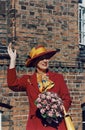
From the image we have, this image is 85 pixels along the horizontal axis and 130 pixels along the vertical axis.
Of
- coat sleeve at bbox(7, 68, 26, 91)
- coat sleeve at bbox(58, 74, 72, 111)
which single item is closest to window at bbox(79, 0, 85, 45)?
coat sleeve at bbox(58, 74, 72, 111)

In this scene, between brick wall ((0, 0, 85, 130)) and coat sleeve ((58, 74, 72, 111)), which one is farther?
brick wall ((0, 0, 85, 130))

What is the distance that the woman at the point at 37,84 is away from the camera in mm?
5102

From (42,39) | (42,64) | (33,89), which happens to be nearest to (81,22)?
(42,39)

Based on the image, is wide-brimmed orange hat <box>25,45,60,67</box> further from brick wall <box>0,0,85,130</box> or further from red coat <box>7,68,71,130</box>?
brick wall <box>0,0,85,130</box>

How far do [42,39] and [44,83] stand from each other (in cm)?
354

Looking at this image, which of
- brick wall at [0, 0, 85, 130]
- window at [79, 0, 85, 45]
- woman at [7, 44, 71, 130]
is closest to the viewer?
woman at [7, 44, 71, 130]

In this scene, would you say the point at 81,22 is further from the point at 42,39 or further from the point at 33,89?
the point at 33,89

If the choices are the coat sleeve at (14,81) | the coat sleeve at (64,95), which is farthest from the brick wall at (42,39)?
the coat sleeve at (64,95)

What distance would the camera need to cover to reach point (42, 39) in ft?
28.3

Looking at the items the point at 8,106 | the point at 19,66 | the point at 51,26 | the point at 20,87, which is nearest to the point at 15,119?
the point at 8,106

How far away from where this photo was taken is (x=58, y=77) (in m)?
5.28

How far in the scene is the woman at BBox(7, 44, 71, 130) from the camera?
5102 millimetres

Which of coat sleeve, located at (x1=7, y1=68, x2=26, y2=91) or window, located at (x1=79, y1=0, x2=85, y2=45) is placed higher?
window, located at (x1=79, y1=0, x2=85, y2=45)

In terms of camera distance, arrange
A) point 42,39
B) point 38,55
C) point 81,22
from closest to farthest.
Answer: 1. point 38,55
2. point 42,39
3. point 81,22
